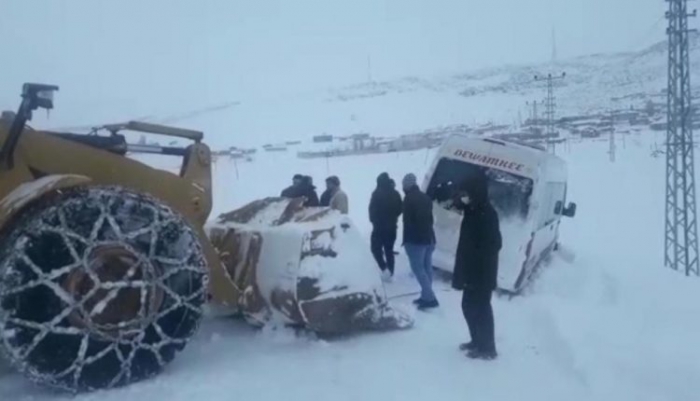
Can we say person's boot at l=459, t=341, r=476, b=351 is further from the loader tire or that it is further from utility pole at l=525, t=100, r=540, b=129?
utility pole at l=525, t=100, r=540, b=129

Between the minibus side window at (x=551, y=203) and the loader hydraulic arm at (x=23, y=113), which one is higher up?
the loader hydraulic arm at (x=23, y=113)

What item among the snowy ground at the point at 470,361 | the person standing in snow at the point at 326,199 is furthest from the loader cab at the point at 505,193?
the person standing in snow at the point at 326,199

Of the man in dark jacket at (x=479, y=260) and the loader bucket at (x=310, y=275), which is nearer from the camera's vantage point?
the man in dark jacket at (x=479, y=260)

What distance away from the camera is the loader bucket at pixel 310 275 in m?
6.59

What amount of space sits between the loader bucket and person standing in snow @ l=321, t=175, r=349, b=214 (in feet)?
11.6

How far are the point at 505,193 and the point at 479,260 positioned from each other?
380 cm

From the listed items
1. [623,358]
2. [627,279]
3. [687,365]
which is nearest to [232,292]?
[623,358]

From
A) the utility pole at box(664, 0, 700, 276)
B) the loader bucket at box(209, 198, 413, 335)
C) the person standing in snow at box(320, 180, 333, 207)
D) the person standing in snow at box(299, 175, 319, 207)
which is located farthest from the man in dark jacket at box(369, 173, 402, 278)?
the utility pole at box(664, 0, 700, 276)

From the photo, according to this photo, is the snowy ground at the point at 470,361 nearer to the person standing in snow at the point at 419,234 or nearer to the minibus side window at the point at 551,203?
the person standing in snow at the point at 419,234

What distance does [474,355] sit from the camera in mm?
6297

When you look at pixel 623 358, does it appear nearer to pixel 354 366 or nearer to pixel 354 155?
pixel 354 366

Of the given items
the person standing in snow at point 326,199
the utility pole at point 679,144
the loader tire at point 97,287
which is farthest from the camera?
the utility pole at point 679,144

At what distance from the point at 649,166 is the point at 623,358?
39428 millimetres

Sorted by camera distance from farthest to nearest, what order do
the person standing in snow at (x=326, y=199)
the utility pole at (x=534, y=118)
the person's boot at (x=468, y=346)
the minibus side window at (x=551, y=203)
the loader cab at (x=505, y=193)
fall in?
the utility pole at (x=534, y=118), the person standing in snow at (x=326, y=199), the minibus side window at (x=551, y=203), the loader cab at (x=505, y=193), the person's boot at (x=468, y=346)
